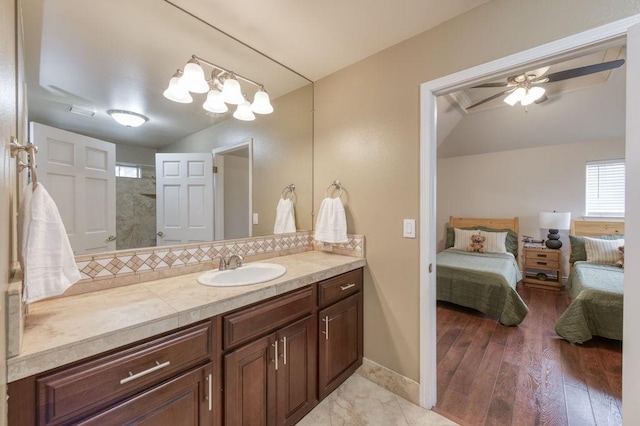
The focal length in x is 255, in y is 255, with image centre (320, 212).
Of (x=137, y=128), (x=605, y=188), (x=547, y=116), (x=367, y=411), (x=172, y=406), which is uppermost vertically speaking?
(x=547, y=116)

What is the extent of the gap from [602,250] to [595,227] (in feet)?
1.73

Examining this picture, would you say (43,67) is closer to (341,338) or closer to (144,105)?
(144,105)

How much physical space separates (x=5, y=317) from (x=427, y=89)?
204 centimetres

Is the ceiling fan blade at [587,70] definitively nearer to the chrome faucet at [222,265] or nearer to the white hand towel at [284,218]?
the white hand towel at [284,218]

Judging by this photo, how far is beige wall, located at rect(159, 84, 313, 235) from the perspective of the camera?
1882 millimetres

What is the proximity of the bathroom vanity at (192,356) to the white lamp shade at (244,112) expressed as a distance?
112 cm

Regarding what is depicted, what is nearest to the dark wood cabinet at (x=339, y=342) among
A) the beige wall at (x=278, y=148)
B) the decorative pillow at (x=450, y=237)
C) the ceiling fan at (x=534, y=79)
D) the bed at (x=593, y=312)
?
the beige wall at (x=278, y=148)

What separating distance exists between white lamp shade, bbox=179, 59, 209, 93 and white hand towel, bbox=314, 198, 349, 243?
1128 millimetres

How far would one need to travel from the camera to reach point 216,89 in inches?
66.1

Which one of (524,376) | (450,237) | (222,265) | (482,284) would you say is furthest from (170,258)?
(450,237)

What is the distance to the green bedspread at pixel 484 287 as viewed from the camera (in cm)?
271

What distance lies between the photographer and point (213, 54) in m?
1.66

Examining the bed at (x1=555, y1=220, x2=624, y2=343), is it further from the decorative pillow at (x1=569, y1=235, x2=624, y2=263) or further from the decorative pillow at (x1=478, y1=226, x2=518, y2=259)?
the decorative pillow at (x1=478, y1=226, x2=518, y2=259)

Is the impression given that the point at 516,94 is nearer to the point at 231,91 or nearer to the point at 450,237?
the point at 231,91
